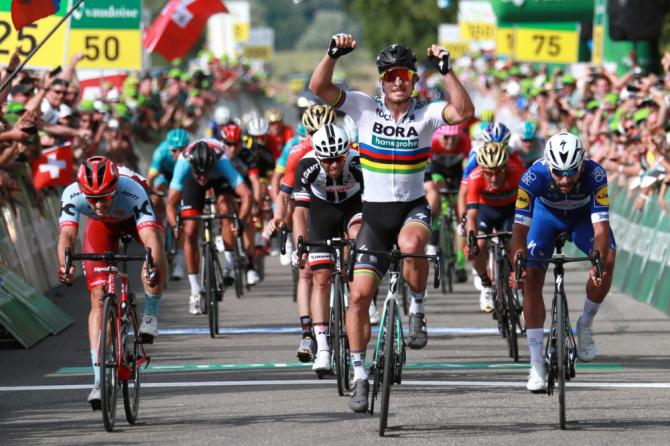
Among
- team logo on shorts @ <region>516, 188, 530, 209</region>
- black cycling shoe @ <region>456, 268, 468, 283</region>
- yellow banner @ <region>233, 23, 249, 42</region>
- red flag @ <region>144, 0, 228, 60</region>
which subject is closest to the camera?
team logo on shorts @ <region>516, 188, 530, 209</region>

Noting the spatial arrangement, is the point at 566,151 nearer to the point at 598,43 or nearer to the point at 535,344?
the point at 535,344

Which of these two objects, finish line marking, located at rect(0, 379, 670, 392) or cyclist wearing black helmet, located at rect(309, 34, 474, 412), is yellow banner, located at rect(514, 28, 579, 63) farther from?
cyclist wearing black helmet, located at rect(309, 34, 474, 412)

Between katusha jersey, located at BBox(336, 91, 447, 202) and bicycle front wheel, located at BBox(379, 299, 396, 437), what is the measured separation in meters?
1.01

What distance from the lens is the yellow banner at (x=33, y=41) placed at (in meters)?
18.4

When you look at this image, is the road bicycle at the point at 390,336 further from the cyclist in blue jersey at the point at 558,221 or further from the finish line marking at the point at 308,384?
the finish line marking at the point at 308,384

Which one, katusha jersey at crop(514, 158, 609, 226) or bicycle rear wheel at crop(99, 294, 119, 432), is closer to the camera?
bicycle rear wheel at crop(99, 294, 119, 432)

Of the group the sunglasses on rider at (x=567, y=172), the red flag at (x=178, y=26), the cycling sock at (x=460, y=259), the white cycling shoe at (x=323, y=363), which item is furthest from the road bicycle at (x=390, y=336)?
the red flag at (x=178, y=26)

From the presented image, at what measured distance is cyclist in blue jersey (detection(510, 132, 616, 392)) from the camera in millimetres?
11008

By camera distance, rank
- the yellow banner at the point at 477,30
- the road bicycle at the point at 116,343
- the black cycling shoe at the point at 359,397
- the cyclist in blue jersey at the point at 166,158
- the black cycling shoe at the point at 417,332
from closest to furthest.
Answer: the road bicycle at the point at 116,343
the black cycling shoe at the point at 359,397
the black cycling shoe at the point at 417,332
the cyclist in blue jersey at the point at 166,158
the yellow banner at the point at 477,30

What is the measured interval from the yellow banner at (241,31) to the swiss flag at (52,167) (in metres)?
49.7

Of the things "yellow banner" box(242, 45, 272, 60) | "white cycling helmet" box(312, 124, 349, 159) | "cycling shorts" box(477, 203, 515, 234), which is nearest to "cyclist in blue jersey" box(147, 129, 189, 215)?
"cycling shorts" box(477, 203, 515, 234)

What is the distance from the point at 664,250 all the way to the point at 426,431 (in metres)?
7.84

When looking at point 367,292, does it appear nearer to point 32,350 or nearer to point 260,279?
point 32,350

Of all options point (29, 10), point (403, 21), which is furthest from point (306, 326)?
point (403, 21)
